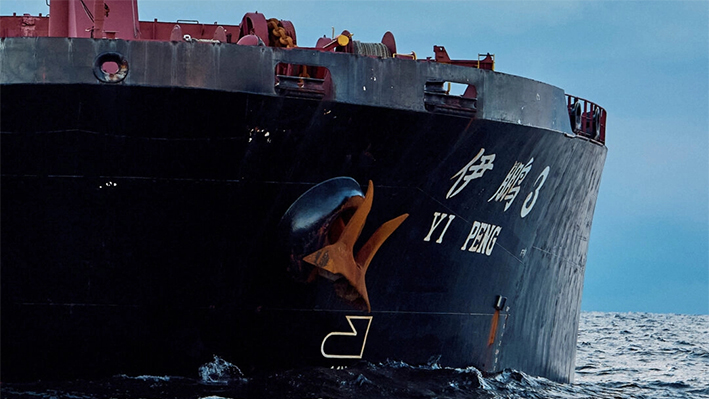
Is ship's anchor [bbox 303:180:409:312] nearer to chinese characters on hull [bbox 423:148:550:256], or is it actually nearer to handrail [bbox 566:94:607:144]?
chinese characters on hull [bbox 423:148:550:256]

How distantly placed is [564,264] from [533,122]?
11.7 ft

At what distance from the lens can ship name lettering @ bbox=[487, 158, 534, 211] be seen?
883 cm

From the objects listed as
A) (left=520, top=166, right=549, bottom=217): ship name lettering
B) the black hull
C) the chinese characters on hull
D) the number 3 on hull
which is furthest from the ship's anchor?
(left=520, top=166, right=549, bottom=217): ship name lettering

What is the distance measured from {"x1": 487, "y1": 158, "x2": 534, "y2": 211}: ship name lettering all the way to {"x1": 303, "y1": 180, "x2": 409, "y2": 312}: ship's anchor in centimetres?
154

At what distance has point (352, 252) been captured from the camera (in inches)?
292

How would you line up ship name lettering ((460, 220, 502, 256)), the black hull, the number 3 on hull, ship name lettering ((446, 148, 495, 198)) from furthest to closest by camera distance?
ship name lettering ((460, 220, 502, 256))
ship name lettering ((446, 148, 495, 198))
the number 3 on hull
the black hull

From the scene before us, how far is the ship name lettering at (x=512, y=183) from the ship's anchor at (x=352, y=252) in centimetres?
154

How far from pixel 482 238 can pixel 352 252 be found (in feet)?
6.52

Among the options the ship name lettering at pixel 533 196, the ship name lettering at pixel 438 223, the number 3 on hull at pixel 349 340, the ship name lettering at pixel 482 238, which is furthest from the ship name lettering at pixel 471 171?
the number 3 on hull at pixel 349 340

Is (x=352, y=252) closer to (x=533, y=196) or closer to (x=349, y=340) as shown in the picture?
(x=349, y=340)

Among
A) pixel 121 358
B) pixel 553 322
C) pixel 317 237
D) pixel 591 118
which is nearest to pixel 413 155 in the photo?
pixel 317 237

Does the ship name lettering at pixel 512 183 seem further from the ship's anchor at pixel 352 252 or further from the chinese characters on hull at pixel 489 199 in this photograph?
the ship's anchor at pixel 352 252

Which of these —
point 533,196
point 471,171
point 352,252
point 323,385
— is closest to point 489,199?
point 471,171

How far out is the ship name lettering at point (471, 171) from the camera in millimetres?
8258
